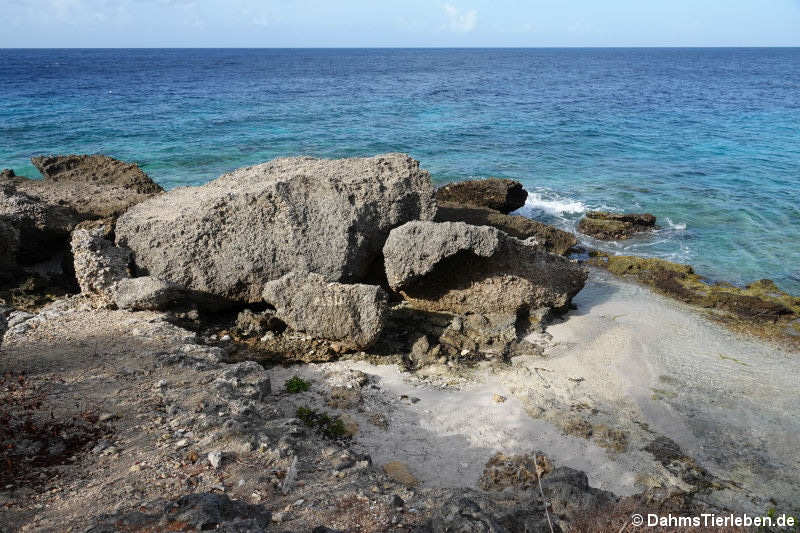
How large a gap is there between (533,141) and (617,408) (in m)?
26.1

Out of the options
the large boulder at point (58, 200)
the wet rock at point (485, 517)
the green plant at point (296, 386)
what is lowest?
the green plant at point (296, 386)

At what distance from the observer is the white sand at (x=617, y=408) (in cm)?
747

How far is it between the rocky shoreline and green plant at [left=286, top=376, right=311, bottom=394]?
0.03 meters

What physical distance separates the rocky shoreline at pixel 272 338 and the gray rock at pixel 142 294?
4 cm

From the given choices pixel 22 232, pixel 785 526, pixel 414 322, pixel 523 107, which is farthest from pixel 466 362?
pixel 523 107

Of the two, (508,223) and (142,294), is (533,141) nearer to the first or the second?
(508,223)

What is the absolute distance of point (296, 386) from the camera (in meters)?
8.70

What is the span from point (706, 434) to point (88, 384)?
8.77 m

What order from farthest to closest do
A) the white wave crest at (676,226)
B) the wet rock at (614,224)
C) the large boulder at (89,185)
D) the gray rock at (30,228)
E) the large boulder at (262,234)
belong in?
the white wave crest at (676,226)
the wet rock at (614,224)
the large boulder at (89,185)
the gray rock at (30,228)
the large boulder at (262,234)

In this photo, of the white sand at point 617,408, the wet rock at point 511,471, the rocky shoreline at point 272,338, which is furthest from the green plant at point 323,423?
the wet rock at point 511,471

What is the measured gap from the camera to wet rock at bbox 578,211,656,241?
58.6 feet

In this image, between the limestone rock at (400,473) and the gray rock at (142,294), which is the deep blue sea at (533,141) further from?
the gray rock at (142,294)

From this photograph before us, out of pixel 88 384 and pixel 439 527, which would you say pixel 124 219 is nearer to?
pixel 88 384

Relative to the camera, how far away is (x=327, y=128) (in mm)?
34812
